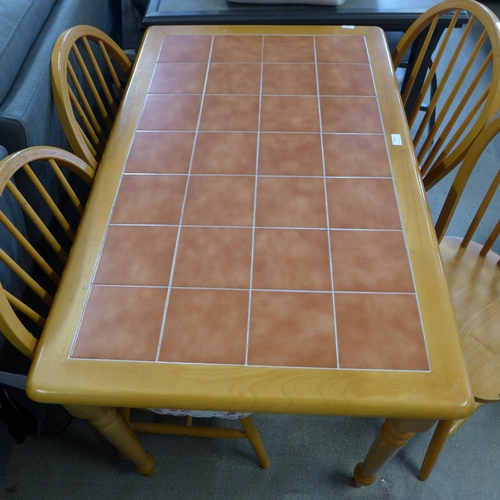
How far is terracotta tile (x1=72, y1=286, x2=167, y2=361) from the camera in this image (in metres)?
0.85

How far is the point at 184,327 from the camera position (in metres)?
0.87

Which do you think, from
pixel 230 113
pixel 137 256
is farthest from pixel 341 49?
pixel 137 256

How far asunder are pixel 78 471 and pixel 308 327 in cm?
99

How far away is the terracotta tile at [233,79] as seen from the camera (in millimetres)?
1314

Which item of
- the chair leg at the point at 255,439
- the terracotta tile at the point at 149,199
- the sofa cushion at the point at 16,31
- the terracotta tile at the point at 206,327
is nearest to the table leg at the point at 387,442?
the chair leg at the point at 255,439

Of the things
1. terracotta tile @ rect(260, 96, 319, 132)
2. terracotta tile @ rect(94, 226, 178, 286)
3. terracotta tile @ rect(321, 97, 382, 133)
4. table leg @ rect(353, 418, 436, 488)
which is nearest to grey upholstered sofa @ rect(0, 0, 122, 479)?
terracotta tile @ rect(94, 226, 178, 286)

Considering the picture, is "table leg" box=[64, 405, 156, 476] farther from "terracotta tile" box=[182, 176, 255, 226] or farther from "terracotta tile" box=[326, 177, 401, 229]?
"terracotta tile" box=[326, 177, 401, 229]

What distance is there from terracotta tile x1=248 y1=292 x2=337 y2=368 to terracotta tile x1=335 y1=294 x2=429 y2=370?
24mm

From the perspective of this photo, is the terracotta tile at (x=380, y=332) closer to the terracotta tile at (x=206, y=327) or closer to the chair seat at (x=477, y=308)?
the terracotta tile at (x=206, y=327)

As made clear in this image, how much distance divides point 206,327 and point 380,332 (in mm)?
319

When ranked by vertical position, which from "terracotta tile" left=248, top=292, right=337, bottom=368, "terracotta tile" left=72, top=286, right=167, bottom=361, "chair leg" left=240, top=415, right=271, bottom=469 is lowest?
"chair leg" left=240, top=415, right=271, bottom=469

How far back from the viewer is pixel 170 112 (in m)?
1.25

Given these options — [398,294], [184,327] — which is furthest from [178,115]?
[398,294]

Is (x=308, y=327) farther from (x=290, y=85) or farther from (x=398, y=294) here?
(x=290, y=85)
